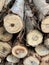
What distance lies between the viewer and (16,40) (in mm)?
2459

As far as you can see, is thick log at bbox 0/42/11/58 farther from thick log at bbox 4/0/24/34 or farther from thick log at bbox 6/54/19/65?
thick log at bbox 4/0/24/34

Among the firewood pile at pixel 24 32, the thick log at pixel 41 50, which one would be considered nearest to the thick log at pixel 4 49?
the firewood pile at pixel 24 32

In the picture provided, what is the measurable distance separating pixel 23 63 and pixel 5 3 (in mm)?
642

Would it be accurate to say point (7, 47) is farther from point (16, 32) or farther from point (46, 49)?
point (46, 49)

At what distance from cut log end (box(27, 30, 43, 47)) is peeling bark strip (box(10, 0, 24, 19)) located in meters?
0.21

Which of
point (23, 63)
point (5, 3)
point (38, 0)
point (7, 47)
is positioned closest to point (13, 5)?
point (5, 3)

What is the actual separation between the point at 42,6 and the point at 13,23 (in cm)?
33

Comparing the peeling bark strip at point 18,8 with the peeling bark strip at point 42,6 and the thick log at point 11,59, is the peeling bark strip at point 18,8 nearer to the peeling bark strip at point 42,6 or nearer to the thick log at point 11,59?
the peeling bark strip at point 42,6

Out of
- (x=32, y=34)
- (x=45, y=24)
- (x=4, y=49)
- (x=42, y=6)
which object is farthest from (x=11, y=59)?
(x=42, y=6)

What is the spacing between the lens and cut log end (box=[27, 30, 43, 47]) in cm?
237

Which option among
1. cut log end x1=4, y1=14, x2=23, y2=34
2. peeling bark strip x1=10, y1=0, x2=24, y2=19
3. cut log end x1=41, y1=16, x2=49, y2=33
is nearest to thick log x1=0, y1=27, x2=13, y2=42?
cut log end x1=4, y1=14, x2=23, y2=34

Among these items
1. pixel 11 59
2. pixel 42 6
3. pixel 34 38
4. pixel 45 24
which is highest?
pixel 42 6

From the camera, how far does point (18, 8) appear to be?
2.43m

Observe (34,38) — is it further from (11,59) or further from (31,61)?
(11,59)
